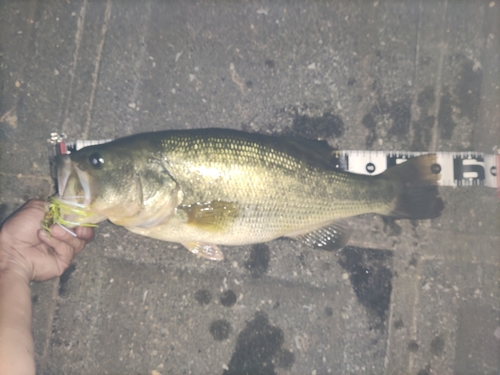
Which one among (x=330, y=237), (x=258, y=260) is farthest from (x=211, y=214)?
(x=330, y=237)

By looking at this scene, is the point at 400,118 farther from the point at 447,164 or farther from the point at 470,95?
the point at 470,95

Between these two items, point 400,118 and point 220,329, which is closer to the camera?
point 220,329

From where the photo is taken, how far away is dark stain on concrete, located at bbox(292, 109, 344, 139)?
3.09 m

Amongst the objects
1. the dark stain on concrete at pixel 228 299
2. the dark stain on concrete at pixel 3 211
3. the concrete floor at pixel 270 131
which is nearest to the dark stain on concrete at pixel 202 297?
the concrete floor at pixel 270 131

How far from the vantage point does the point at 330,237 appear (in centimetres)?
285

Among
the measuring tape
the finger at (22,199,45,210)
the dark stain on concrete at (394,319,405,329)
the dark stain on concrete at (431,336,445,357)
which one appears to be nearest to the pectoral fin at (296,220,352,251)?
the measuring tape

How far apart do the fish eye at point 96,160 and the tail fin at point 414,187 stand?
2.21 meters

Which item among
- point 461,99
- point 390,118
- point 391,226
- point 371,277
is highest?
point 461,99

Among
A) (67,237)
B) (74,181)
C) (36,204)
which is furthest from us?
(36,204)

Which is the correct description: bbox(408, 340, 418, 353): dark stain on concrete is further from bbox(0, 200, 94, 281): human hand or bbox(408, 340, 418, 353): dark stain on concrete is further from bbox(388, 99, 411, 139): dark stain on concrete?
bbox(0, 200, 94, 281): human hand

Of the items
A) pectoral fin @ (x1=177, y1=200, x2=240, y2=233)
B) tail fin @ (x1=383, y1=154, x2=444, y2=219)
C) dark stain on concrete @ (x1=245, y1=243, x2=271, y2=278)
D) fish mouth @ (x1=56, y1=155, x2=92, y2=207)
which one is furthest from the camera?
dark stain on concrete @ (x1=245, y1=243, x2=271, y2=278)

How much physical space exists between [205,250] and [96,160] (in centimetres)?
108

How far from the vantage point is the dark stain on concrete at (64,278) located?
296 cm

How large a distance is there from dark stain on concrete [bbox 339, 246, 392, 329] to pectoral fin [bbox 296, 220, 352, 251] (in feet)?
0.79
